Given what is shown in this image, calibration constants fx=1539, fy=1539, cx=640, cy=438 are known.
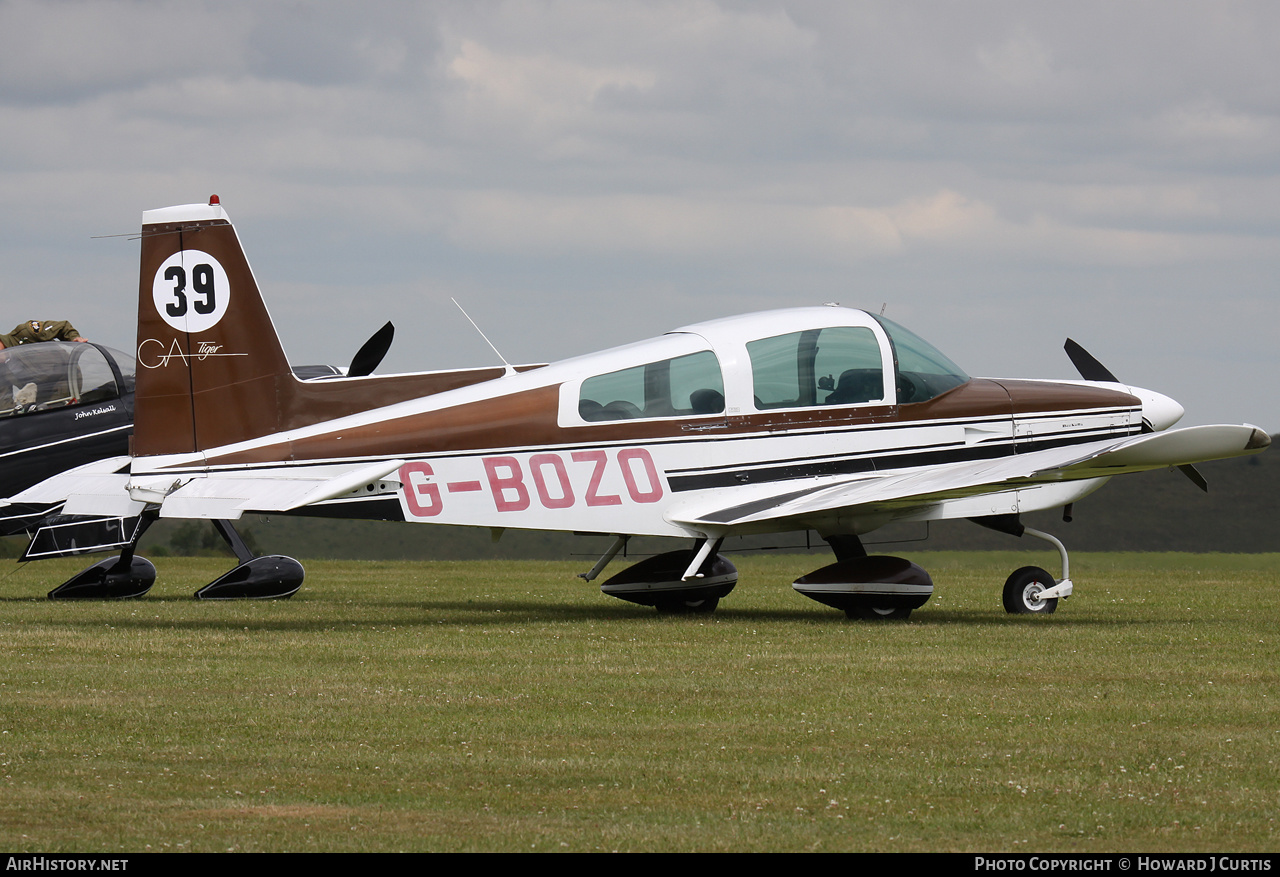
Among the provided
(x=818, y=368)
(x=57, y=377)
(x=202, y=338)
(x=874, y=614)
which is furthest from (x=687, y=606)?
(x=57, y=377)

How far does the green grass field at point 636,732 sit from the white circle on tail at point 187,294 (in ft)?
8.80

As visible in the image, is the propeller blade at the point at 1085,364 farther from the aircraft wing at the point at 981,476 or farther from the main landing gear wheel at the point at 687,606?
the main landing gear wheel at the point at 687,606

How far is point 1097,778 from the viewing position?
6641 millimetres

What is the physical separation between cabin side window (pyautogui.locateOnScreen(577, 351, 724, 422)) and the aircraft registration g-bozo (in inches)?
0.7

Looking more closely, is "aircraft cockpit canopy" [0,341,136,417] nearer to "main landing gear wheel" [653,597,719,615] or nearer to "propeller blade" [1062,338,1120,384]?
"main landing gear wheel" [653,597,719,615]

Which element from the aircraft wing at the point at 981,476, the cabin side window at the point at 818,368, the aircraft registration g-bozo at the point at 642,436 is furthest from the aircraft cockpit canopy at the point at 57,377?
the cabin side window at the point at 818,368

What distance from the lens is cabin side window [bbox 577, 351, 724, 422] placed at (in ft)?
43.9

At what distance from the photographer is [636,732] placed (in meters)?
7.77

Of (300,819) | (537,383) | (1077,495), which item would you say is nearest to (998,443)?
(1077,495)

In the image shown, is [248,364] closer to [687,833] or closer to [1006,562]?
[687,833]

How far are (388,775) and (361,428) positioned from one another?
21.4 ft

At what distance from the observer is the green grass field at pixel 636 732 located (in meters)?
5.77

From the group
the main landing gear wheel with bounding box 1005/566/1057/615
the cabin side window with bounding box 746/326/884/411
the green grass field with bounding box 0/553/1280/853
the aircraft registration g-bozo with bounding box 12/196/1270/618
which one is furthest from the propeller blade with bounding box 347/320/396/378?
the main landing gear wheel with bounding box 1005/566/1057/615

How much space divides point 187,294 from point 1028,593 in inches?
318
